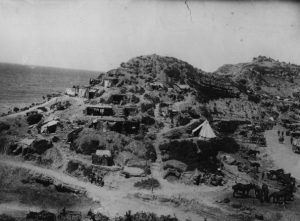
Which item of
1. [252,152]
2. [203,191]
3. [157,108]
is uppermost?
[157,108]

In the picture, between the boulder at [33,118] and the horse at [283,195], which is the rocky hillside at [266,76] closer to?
the horse at [283,195]

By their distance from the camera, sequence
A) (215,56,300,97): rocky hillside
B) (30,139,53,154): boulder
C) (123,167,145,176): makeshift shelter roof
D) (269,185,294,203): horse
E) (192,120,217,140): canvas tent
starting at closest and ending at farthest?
1. (269,185,294,203): horse
2. (123,167,145,176): makeshift shelter roof
3. (30,139,53,154): boulder
4. (192,120,217,140): canvas tent
5. (215,56,300,97): rocky hillside

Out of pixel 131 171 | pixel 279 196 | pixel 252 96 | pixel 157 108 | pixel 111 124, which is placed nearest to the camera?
pixel 279 196

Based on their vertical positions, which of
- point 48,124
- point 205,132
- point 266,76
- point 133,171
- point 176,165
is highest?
point 266,76

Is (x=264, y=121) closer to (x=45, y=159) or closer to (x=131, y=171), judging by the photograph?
(x=131, y=171)

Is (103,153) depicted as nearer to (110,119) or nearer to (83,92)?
(110,119)

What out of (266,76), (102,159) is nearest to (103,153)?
A: (102,159)

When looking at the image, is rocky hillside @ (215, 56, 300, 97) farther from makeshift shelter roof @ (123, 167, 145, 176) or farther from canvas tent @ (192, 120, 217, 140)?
makeshift shelter roof @ (123, 167, 145, 176)

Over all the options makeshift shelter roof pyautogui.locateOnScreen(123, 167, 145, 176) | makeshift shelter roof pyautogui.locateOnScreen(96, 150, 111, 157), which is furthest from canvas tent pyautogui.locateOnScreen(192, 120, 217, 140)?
makeshift shelter roof pyautogui.locateOnScreen(96, 150, 111, 157)

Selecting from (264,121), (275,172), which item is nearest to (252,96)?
(264,121)
